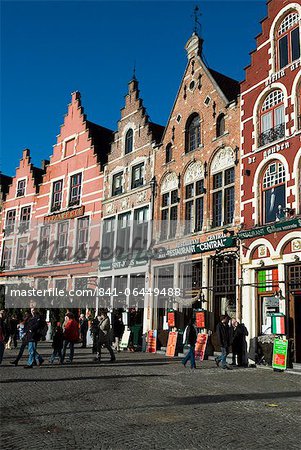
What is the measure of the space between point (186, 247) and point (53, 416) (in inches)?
558

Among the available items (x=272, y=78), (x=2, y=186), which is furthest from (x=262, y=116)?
(x=2, y=186)

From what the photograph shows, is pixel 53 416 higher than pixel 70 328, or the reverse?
pixel 70 328

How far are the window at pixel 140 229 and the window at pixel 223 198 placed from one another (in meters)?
5.18

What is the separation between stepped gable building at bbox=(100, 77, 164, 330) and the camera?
965 inches

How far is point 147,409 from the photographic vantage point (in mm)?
7848

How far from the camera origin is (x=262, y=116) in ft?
61.0

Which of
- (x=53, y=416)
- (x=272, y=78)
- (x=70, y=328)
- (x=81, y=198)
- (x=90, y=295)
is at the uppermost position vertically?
(x=272, y=78)

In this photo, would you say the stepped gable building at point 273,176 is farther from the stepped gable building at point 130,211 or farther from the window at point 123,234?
the window at point 123,234

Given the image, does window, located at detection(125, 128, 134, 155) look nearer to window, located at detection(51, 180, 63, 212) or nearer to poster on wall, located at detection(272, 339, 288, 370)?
window, located at detection(51, 180, 63, 212)

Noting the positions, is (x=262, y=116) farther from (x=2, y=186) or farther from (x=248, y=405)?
(x=2, y=186)

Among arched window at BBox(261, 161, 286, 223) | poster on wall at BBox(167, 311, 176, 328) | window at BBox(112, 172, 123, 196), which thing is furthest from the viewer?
window at BBox(112, 172, 123, 196)

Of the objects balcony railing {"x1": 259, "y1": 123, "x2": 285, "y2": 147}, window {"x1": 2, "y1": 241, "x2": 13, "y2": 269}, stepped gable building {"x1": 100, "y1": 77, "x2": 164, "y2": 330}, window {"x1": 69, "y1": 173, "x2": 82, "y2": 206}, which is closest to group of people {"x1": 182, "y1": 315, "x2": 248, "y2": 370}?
balcony railing {"x1": 259, "y1": 123, "x2": 285, "y2": 147}

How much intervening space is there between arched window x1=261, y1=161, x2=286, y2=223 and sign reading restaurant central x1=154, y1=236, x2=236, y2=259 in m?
1.83

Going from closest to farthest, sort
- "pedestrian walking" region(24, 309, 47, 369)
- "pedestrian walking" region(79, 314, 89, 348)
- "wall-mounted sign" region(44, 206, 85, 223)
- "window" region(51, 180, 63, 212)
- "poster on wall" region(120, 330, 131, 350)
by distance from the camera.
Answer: "pedestrian walking" region(24, 309, 47, 369), "poster on wall" region(120, 330, 131, 350), "pedestrian walking" region(79, 314, 89, 348), "wall-mounted sign" region(44, 206, 85, 223), "window" region(51, 180, 63, 212)
